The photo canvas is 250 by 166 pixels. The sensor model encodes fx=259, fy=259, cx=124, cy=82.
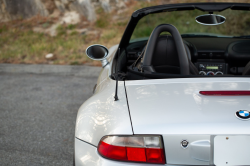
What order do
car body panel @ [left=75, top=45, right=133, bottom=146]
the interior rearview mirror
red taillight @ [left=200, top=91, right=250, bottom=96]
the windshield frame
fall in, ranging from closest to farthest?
1. car body panel @ [left=75, top=45, right=133, bottom=146]
2. red taillight @ [left=200, top=91, right=250, bottom=96]
3. the windshield frame
4. the interior rearview mirror

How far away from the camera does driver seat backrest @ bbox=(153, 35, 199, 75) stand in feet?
7.04

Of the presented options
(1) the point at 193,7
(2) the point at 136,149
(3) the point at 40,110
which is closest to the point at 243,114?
(2) the point at 136,149

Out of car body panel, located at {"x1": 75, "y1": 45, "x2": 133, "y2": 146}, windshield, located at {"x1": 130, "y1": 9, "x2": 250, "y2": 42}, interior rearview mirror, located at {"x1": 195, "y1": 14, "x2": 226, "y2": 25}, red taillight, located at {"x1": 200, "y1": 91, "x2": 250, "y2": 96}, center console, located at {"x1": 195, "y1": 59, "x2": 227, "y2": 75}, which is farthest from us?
windshield, located at {"x1": 130, "y1": 9, "x2": 250, "y2": 42}

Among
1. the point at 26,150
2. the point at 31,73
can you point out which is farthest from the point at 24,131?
the point at 31,73

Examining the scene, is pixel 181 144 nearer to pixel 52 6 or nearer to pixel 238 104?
pixel 238 104

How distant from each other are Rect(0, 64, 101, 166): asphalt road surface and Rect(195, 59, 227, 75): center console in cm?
187

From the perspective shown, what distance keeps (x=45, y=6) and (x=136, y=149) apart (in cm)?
1239

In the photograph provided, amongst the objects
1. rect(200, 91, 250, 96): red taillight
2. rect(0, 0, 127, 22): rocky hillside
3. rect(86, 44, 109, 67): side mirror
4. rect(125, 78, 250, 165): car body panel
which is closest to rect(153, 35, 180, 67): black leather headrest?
rect(125, 78, 250, 165): car body panel

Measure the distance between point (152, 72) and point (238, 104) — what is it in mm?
732

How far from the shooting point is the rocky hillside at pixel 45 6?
11.9m

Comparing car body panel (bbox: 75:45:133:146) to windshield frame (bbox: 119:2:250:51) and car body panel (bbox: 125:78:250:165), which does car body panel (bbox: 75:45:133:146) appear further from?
windshield frame (bbox: 119:2:250:51)

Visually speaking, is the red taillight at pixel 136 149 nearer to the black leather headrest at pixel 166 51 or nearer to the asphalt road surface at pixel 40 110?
the black leather headrest at pixel 166 51

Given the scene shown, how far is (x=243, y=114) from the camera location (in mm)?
1380

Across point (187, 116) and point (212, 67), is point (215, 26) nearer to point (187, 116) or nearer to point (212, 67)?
point (212, 67)
